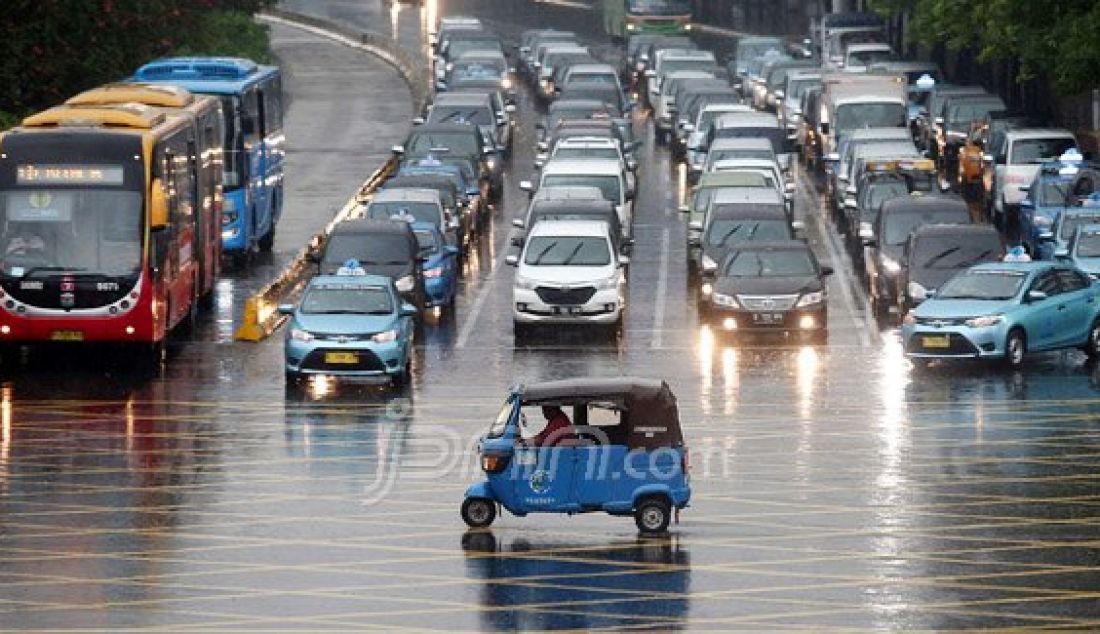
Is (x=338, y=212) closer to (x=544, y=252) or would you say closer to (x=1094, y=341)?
(x=544, y=252)

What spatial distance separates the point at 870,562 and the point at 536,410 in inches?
270

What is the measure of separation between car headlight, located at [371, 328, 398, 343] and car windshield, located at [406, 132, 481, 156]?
22551 millimetres

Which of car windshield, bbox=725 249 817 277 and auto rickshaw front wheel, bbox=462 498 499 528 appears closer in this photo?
auto rickshaw front wheel, bbox=462 498 499 528

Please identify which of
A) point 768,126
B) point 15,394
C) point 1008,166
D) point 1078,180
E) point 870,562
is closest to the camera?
point 870,562

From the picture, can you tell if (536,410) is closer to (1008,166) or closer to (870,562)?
(870,562)

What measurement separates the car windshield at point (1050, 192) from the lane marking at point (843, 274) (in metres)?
3.42

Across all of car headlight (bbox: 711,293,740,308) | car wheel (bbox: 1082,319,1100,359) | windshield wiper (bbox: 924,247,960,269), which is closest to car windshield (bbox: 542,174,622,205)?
windshield wiper (bbox: 924,247,960,269)

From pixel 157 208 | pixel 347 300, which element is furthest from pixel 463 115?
pixel 347 300

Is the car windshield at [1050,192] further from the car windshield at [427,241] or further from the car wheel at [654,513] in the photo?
the car wheel at [654,513]

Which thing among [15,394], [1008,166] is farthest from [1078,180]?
[15,394]

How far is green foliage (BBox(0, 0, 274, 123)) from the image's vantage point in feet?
184

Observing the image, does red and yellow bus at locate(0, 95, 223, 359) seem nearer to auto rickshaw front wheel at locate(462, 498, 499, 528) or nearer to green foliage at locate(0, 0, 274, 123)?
auto rickshaw front wheel at locate(462, 498, 499, 528)

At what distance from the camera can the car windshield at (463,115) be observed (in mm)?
69312

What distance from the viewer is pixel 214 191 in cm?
4803
